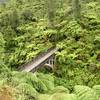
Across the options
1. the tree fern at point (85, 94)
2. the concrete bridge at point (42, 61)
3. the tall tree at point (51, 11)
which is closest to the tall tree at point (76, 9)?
the tall tree at point (51, 11)

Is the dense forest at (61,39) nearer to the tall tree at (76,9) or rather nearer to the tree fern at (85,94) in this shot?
the tall tree at (76,9)

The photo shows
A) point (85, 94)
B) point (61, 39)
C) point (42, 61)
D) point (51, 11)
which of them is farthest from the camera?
point (51, 11)

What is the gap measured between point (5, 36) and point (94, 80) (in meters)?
9.47

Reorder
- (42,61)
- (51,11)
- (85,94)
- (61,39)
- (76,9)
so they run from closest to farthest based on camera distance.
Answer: (85,94), (42,61), (61,39), (76,9), (51,11)

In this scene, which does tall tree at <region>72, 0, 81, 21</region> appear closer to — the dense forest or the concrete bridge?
the dense forest

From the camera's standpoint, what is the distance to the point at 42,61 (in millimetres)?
19609

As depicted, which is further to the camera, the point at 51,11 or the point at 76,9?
the point at 51,11

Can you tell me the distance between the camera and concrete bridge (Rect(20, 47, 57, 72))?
18.7m

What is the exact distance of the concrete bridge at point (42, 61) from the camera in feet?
61.4

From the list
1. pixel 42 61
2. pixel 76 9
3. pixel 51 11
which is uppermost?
pixel 76 9

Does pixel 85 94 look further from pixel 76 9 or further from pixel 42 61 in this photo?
pixel 76 9

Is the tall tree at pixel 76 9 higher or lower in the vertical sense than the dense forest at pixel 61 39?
higher

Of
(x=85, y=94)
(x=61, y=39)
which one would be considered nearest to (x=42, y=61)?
(x=61, y=39)

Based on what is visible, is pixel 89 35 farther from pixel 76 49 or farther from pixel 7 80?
pixel 7 80
